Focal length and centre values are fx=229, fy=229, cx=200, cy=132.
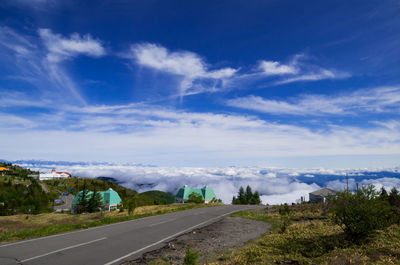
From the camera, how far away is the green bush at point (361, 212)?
941cm

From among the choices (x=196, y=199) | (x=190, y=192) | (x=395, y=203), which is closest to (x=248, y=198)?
(x=190, y=192)

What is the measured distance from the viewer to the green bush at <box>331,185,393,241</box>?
941cm

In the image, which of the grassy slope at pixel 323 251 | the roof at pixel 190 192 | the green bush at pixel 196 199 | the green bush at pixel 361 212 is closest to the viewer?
the grassy slope at pixel 323 251

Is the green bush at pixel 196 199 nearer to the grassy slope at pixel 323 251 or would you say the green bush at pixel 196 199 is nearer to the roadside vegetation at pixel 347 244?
the grassy slope at pixel 323 251

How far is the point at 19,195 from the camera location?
122875 millimetres

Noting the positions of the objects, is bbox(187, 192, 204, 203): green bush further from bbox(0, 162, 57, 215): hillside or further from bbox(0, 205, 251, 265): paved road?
bbox(0, 162, 57, 215): hillside

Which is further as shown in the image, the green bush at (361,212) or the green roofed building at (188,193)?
the green roofed building at (188,193)

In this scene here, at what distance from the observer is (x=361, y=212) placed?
9539 mm

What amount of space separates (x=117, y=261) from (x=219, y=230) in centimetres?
807

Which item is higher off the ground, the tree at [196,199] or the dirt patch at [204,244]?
the dirt patch at [204,244]

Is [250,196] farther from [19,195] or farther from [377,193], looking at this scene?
[19,195]

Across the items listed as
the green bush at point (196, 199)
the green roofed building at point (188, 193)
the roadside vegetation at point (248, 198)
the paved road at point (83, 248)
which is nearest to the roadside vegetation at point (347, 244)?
the paved road at point (83, 248)

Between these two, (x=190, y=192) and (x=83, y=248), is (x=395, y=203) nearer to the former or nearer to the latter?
(x=83, y=248)

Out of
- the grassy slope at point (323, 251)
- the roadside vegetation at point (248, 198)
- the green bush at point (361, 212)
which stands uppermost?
the green bush at point (361, 212)
